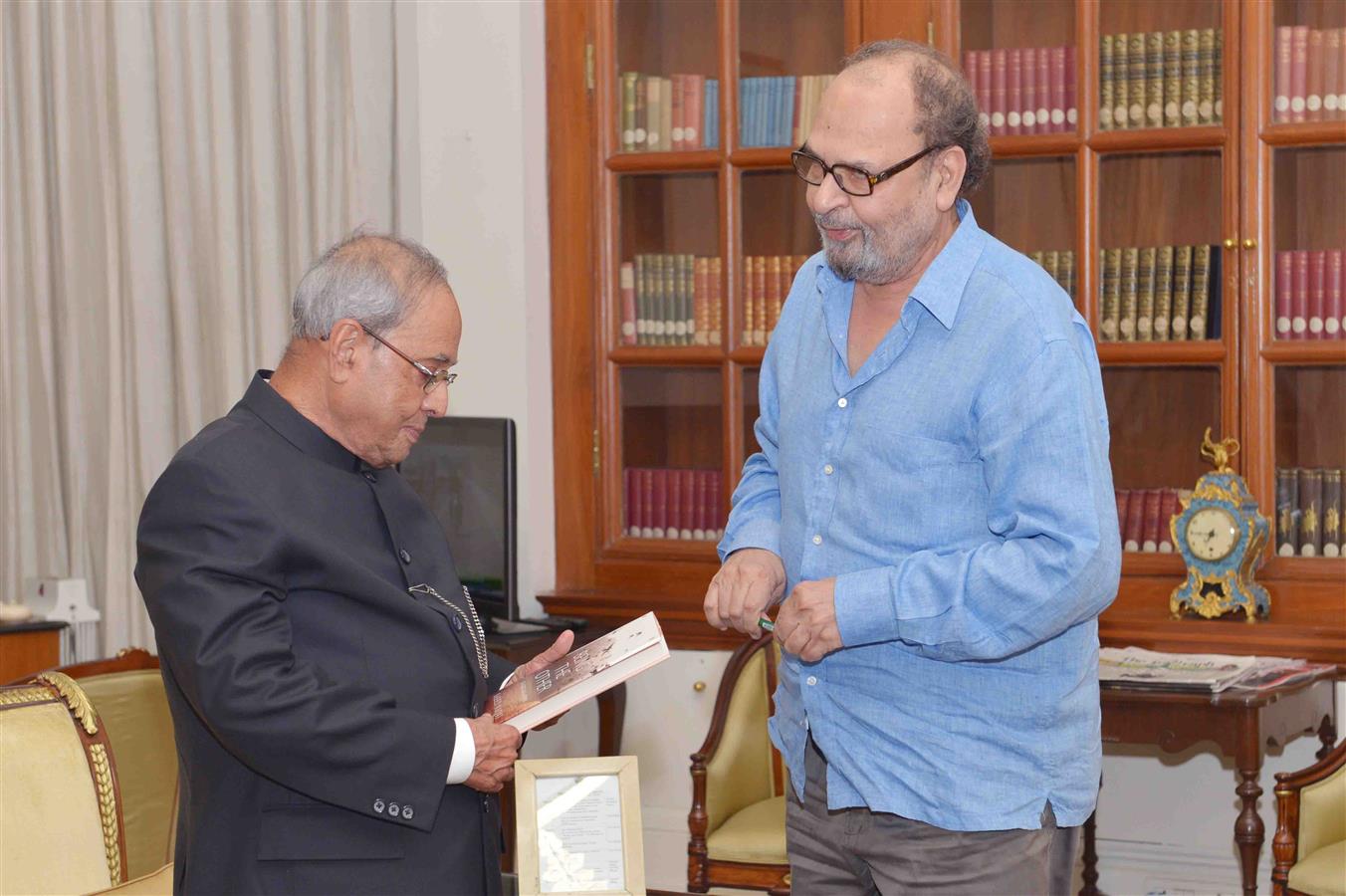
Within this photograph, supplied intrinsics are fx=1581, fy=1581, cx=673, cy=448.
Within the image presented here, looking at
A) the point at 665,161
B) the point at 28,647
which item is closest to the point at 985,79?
the point at 665,161

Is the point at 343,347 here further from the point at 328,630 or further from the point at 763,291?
the point at 763,291

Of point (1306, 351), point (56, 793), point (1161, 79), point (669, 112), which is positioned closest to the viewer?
point (56, 793)

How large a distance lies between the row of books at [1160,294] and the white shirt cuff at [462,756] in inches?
112

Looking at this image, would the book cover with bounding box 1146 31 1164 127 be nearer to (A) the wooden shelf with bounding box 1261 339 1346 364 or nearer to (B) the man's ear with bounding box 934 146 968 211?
(A) the wooden shelf with bounding box 1261 339 1346 364

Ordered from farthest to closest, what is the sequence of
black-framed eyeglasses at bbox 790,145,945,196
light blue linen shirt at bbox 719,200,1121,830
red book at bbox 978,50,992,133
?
red book at bbox 978,50,992,133 → black-framed eyeglasses at bbox 790,145,945,196 → light blue linen shirt at bbox 719,200,1121,830

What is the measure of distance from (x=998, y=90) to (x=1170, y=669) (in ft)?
5.62

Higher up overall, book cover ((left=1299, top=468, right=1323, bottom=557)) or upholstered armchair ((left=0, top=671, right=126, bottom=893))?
book cover ((left=1299, top=468, right=1323, bottom=557))

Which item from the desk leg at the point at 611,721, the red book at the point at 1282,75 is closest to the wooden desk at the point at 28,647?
the desk leg at the point at 611,721

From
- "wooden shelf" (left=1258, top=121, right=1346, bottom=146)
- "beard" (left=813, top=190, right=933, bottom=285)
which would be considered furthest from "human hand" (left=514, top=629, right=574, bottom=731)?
"wooden shelf" (left=1258, top=121, right=1346, bottom=146)

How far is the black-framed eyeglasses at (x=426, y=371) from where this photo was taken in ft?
7.02

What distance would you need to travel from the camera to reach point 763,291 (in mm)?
4805

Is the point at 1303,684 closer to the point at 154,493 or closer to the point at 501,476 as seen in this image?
the point at 501,476

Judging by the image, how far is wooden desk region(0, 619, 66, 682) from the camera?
14.6 feet

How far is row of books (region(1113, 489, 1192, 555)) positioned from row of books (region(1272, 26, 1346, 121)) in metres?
1.08
